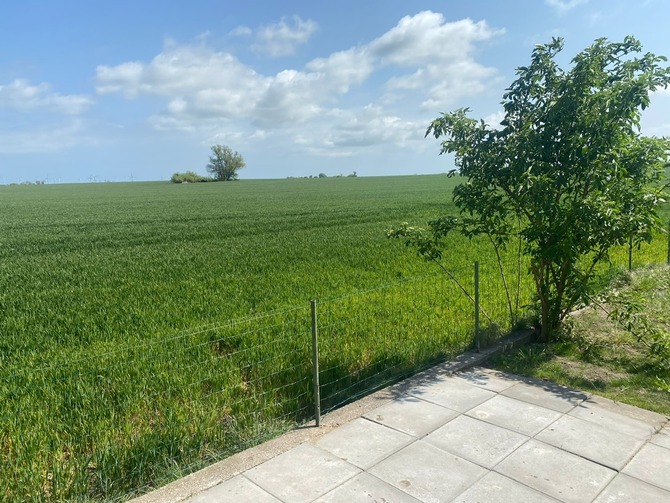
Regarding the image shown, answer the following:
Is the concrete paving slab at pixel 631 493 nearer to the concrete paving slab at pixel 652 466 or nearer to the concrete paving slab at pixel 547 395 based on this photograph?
the concrete paving slab at pixel 652 466

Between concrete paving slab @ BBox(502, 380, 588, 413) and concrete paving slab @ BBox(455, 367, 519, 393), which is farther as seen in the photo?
concrete paving slab @ BBox(455, 367, 519, 393)

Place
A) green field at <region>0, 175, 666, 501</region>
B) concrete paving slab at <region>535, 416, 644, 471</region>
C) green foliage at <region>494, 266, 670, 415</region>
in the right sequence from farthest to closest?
green foliage at <region>494, 266, 670, 415</region> < green field at <region>0, 175, 666, 501</region> < concrete paving slab at <region>535, 416, 644, 471</region>

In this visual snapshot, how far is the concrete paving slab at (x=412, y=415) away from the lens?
4117mm

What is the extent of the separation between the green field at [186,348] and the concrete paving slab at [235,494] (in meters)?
0.55

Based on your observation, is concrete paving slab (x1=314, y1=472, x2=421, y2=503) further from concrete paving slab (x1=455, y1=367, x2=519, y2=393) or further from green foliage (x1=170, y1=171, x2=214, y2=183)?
green foliage (x1=170, y1=171, x2=214, y2=183)

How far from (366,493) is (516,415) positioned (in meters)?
1.85

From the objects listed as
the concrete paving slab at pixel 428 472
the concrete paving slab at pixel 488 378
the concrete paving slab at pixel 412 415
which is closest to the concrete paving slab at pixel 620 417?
the concrete paving slab at pixel 488 378

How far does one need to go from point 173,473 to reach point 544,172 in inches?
199

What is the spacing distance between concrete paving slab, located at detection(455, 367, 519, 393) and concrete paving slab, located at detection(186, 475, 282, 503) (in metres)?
2.74

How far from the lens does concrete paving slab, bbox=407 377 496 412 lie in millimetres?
4605

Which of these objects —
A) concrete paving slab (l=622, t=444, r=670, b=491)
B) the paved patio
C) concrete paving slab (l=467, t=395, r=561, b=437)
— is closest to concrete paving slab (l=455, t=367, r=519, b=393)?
the paved patio

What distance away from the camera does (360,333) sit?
6.82 metres

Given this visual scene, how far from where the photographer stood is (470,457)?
3.63 m

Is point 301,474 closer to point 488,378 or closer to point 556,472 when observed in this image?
point 556,472
